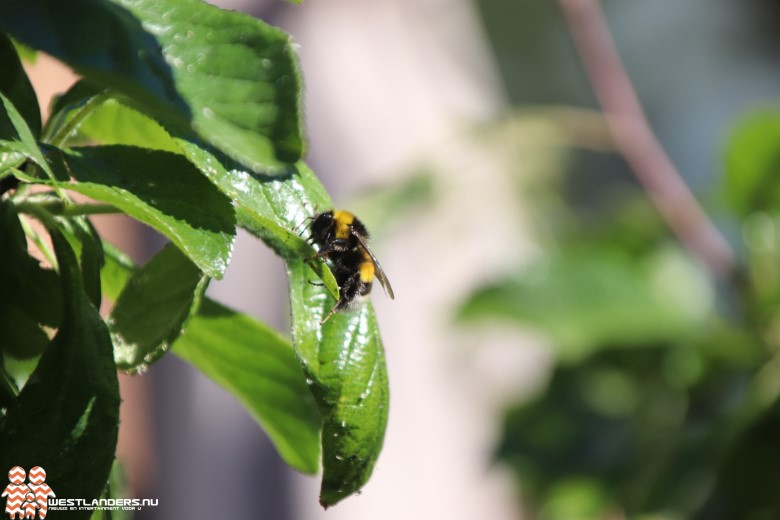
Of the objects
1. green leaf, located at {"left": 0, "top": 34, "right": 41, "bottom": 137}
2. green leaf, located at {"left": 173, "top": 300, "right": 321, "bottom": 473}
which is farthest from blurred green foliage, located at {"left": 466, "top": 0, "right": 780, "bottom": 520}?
green leaf, located at {"left": 0, "top": 34, "right": 41, "bottom": 137}

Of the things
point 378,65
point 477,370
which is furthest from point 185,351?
point 378,65

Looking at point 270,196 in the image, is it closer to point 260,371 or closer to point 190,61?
point 190,61

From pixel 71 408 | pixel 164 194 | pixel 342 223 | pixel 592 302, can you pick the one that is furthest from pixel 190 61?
pixel 592 302

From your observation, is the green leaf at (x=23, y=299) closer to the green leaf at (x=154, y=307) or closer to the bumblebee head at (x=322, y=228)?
the green leaf at (x=154, y=307)

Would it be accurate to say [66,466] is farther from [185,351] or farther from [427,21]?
[427,21]

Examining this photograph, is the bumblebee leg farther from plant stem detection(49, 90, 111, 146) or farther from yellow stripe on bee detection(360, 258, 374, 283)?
plant stem detection(49, 90, 111, 146)

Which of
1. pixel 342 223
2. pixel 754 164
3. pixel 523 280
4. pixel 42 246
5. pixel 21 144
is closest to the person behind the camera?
pixel 21 144

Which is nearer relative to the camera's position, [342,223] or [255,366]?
[255,366]
